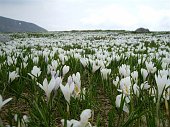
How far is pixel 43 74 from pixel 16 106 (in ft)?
4.17

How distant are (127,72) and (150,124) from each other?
175cm

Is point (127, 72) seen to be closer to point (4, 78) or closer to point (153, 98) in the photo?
point (153, 98)

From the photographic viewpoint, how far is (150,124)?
6.91 feet

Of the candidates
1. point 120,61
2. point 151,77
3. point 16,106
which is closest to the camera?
point 16,106

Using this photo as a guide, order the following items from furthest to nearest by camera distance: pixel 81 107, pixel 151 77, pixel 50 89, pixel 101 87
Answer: pixel 101 87
pixel 151 77
pixel 81 107
pixel 50 89

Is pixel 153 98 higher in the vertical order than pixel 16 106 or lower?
higher

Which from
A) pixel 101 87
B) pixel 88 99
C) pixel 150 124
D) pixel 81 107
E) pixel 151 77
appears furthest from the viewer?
pixel 101 87

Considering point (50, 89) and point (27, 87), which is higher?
point (50, 89)

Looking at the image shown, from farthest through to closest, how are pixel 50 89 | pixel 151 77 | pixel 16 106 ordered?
pixel 151 77 < pixel 16 106 < pixel 50 89

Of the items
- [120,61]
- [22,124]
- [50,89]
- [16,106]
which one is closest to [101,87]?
[16,106]

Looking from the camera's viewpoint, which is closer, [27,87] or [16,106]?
[16,106]

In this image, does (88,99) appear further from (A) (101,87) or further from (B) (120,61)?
(B) (120,61)

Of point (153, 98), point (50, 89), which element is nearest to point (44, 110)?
point (50, 89)

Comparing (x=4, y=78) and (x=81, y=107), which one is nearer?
(x=81, y=107)
